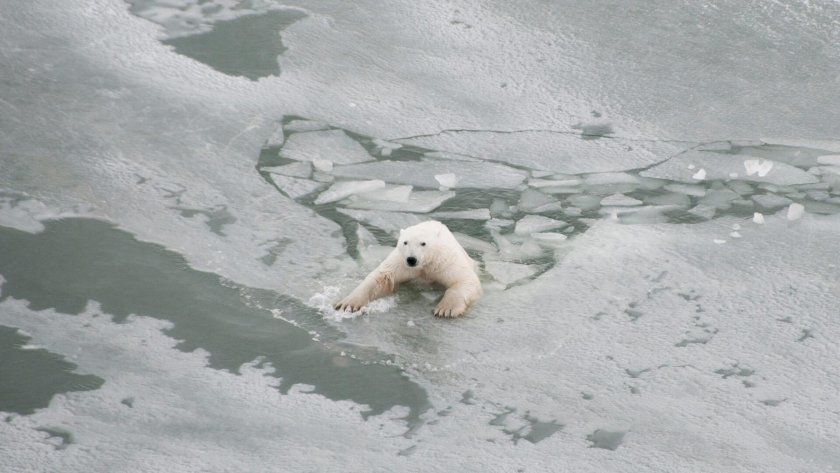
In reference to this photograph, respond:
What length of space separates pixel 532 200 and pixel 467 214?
14.7 inches

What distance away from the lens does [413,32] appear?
7.61m

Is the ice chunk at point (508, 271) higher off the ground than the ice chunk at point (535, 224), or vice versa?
the ice chunk at point (535, 224)

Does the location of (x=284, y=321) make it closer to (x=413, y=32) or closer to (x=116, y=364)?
(x=116, y=364)

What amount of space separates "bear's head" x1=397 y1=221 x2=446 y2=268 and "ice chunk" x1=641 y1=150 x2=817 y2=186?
5.31 ft

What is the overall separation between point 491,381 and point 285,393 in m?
0.82

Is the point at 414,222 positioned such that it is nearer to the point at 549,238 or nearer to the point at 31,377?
the point at 549,238

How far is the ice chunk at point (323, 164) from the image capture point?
20.0ft

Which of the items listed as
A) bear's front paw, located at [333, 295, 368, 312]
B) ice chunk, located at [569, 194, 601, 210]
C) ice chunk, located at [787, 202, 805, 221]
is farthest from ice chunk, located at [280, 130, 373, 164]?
ice chunk, located at [787, 202, 805, 221]

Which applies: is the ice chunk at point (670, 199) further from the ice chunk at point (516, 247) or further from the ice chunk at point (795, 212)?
the ice chunk at point (516, 247)

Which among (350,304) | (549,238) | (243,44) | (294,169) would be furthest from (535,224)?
(243,44)

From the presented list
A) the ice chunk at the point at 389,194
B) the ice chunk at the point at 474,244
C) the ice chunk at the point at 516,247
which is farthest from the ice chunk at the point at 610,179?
the ice chunk at the point at 389,194

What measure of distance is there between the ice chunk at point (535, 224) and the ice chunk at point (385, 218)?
499mm

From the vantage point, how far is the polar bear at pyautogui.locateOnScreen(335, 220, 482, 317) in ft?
16.0

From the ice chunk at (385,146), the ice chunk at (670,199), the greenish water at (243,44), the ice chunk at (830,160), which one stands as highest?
the greenish water at (243,44)
